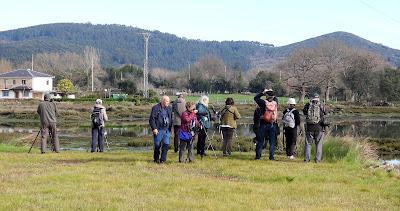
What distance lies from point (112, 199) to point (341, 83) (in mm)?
105611

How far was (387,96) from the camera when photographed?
107m

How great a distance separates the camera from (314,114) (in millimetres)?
17531

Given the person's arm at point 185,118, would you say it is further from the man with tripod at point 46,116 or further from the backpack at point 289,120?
the man with tripod at point 46,116

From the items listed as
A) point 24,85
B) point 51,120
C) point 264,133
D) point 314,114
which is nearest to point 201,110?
point 264,133

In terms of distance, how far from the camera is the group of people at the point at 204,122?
16.4 meters

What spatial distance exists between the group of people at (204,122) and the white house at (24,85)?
82.2 metres

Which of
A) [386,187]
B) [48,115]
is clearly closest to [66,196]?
[386,187]

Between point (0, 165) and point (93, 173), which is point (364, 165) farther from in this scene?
point (0, 165)

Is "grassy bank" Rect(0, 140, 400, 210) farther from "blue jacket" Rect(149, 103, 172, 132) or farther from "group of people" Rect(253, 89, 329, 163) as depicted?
"blue jacket" Rect(149, 103, 172, 132)

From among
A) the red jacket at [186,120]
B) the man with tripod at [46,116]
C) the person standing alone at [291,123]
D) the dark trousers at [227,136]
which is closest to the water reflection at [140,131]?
the person standing alone at [291,123]

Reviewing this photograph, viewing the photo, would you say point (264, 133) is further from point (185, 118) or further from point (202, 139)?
point (185, 118)

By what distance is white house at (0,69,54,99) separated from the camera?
328ft

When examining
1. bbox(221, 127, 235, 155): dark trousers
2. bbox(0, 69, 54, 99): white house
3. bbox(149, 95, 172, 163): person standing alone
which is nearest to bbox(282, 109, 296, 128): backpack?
bbox(221, 127, 235, 155): dark trousers

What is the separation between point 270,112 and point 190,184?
6.09 metres
